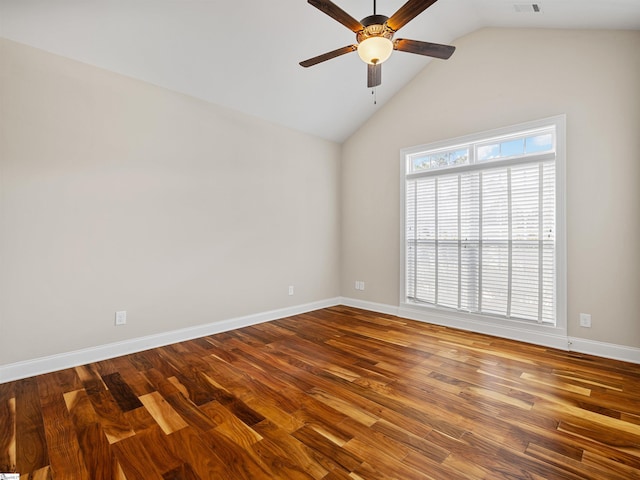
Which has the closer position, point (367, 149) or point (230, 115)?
point (230, 115)

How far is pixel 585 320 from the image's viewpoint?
9.93ft

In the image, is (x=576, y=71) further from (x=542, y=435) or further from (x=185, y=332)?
(x=185, y=332)

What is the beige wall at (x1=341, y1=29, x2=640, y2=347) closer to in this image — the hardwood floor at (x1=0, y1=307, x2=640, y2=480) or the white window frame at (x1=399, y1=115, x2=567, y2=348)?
the white window frame at (x1=399, y1=115, x2=567, y2=348)

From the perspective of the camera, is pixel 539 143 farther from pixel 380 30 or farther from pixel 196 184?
pixel 196 184

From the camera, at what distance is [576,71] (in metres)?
3.07

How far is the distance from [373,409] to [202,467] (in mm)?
1062

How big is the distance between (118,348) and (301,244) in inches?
99.8

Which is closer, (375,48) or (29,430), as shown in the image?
(29,430)

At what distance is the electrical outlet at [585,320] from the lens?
3.01m

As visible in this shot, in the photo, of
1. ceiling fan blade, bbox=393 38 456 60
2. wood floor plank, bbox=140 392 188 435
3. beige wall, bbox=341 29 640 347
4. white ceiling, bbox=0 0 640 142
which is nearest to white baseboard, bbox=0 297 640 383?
beige wall, bbox=341 29 640 347

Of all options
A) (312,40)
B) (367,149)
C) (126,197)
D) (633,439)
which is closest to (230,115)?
(312,40)

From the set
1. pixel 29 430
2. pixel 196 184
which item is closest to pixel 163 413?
pixel 29 430

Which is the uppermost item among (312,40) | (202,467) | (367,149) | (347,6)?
(347,6)

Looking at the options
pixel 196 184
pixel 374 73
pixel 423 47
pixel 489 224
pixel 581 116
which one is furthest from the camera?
pixel 489 224
